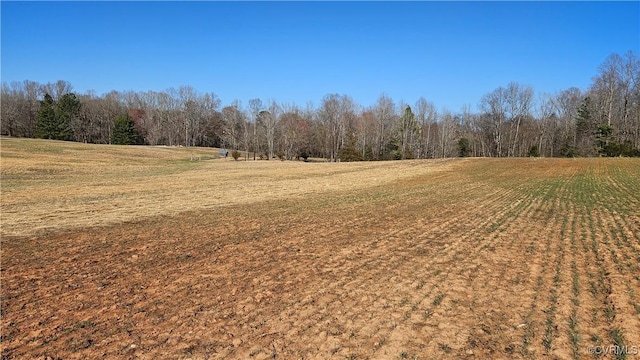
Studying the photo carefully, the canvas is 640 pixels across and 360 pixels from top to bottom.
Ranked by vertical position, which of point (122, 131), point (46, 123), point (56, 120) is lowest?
point (122, 131)

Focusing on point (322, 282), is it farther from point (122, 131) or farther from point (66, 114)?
point (66, 114)

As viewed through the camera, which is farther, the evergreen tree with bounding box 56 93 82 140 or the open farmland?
the evergreen tree with bounding box 56 93 82 140

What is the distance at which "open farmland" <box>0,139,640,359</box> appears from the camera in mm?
4945

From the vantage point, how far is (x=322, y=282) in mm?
7160

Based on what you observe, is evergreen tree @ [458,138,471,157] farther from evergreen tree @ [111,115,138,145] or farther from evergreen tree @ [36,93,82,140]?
Answer: evergreen tree @ [36,93,82,140]

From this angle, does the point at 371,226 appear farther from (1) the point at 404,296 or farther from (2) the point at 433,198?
(2) the point at 433,198

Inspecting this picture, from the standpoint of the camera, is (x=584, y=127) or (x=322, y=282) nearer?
(x=322, y=282)

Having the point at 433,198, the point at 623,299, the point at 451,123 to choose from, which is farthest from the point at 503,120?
the point at 623,299

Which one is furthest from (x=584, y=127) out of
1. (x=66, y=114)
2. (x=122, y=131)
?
(x=66, y=114)

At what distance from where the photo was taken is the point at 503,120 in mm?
79812

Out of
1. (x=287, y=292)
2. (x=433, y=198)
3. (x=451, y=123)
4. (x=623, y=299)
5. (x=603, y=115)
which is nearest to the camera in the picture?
(x=623, y=299)

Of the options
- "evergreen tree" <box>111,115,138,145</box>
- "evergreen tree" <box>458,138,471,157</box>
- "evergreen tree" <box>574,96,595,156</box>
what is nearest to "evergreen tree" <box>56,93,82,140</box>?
"evergreen tree" <box>111,115,138,145</box>

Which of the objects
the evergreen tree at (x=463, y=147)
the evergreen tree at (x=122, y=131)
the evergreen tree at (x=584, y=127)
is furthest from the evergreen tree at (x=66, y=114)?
the evergreen tree at (x=584, y=127)

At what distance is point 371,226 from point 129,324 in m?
8.05
